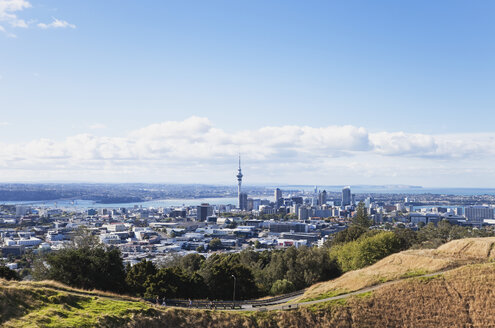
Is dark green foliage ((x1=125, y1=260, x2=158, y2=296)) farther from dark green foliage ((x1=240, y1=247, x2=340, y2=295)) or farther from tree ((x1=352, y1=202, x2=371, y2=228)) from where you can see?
tree ((x1=352, y1=202, x2=371, y2=228))

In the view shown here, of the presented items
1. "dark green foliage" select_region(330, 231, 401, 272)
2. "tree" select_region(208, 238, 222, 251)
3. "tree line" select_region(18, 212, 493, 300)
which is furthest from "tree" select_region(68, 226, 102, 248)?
"tree" select_region(208, 238, 222, 251)

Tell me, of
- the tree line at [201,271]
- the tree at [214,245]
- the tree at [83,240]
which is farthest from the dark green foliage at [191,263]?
the tree at [214,245]

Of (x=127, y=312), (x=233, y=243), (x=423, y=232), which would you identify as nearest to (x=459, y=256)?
(x=127, y=312)

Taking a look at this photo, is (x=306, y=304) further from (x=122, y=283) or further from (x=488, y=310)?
(x=122, y=283)

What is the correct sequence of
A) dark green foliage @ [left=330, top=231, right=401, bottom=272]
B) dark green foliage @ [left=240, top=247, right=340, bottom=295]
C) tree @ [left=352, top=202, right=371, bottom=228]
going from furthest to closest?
tree @ [left=352, top=202, right=371, bottom=228] < dark green foliage @ [left=330, top=231, right=401, bottom=272] < dark green foliage @ [left=240, top=247, right=340, bottom=295]

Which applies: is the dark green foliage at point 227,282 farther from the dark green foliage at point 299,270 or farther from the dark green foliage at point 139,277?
the dark green foliage at point 139,277
